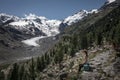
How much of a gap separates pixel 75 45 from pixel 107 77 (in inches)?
4642

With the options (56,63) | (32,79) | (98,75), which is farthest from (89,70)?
(56,63)

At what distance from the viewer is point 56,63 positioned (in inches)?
6890

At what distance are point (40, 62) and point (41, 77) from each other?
90.5 ft

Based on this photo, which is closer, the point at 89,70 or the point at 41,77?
the point at 89,70

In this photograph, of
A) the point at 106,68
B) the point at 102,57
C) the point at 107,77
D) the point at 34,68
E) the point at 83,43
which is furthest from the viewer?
the point at 83,43

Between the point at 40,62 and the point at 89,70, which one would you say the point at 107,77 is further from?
the point at 40,62

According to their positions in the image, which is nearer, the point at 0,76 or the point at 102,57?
the point at 102,57

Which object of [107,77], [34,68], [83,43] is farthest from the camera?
[83,43]

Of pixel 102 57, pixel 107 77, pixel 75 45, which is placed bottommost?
pixel 107 77

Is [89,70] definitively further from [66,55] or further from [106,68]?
[66,55]

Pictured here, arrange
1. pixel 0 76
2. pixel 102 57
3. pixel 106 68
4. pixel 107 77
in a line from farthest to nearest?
pixel 0 76, pixel 102 57, pixel 106 68, pixel 107 77

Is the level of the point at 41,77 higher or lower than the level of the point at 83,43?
lower

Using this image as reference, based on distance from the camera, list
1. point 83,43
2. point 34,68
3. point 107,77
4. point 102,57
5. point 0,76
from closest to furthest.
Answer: point 107,77 < point 102,57 < point 0,76 < point 34,68 < point 83,43

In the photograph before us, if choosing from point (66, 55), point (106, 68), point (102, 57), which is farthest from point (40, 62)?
point (106, 68)
